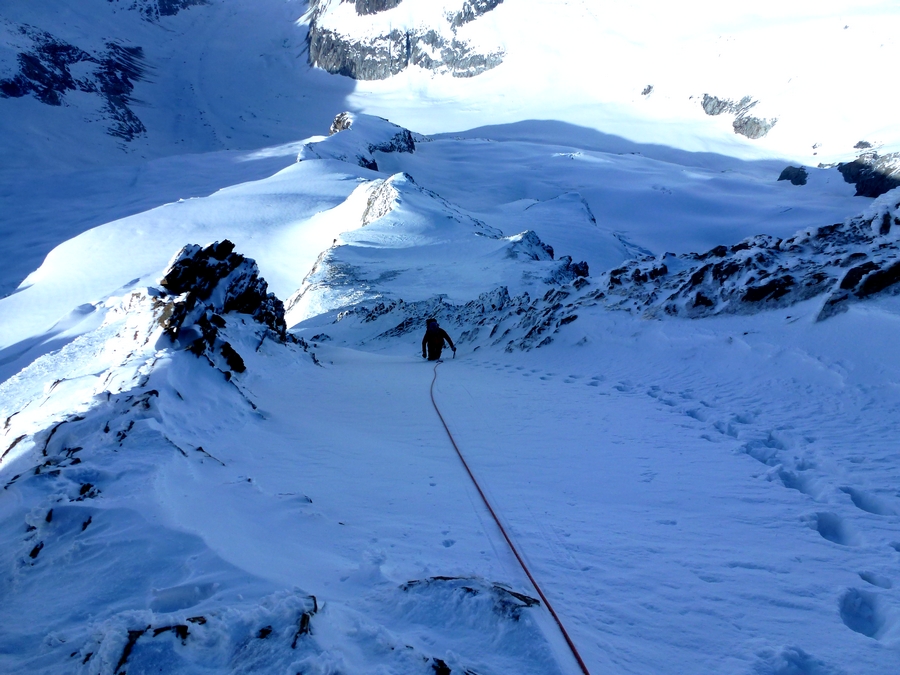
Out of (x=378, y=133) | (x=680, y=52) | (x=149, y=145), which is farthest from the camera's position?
(x=680, y=52)

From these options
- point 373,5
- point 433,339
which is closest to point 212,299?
point 433,339

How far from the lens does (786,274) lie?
668 cm

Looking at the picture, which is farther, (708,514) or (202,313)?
(202,313)

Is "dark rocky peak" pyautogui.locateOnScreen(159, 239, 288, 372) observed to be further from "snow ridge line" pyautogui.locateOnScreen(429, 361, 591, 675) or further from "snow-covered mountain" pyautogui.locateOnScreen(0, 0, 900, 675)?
"snow ridge line" pyautogui.locateOnScreen(429, 361, 591, 675)

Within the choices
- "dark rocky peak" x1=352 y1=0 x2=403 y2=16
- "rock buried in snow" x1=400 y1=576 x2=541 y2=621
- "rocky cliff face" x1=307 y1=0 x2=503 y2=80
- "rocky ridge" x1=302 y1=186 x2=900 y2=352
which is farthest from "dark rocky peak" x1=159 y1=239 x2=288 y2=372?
"dark rocky peak" x1=352 y1=0 x2=403 y2=16

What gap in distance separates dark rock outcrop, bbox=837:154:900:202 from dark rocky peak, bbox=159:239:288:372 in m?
37.9

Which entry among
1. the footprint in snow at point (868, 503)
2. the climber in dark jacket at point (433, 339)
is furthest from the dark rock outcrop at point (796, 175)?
the footprint in snow at point (868, 503)

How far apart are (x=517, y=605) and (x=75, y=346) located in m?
7.24

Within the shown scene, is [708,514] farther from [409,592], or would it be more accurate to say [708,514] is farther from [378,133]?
[378,133]

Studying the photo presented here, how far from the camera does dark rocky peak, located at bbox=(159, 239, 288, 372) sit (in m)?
6.12

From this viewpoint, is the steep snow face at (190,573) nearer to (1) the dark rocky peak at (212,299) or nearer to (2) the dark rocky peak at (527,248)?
(1) the dark rocky peak at (212,299)

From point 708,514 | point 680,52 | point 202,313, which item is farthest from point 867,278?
point 680,52

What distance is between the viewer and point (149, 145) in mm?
59312

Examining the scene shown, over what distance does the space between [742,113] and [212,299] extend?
2487 inches
